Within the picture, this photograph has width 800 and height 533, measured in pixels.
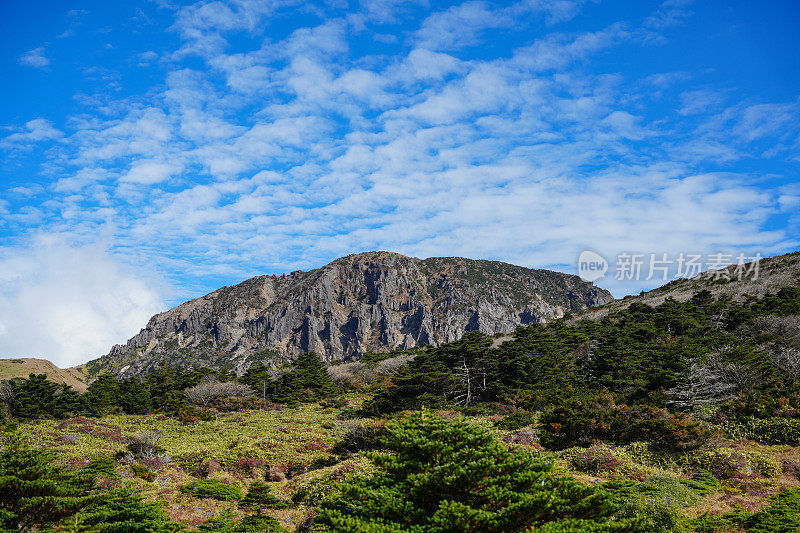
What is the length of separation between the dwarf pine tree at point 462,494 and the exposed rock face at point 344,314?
504 feet

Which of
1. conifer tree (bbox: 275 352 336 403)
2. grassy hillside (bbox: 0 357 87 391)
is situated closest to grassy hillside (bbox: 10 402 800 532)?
conifer tree (bbox: 275 352 336 403)

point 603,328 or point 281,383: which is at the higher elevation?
point 603,328

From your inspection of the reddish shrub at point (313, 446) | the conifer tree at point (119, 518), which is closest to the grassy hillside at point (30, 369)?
the reddish shrub at point (313, 446)

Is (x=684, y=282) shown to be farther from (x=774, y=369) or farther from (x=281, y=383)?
(x=281, y=383)

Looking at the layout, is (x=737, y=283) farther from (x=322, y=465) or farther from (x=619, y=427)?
(x=322, y=465)

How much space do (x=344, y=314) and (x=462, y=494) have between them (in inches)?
7151

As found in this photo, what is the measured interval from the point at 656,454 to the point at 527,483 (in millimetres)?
14910

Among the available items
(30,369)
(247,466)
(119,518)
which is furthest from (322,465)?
(30,369)

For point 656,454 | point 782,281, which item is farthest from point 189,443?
point 782,281

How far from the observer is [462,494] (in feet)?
26.3

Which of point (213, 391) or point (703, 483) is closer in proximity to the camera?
point (703, 483)

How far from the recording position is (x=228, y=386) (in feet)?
170

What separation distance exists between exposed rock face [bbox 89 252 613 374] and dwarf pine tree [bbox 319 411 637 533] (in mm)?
153585

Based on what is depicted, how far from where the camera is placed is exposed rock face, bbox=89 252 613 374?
540 feet
